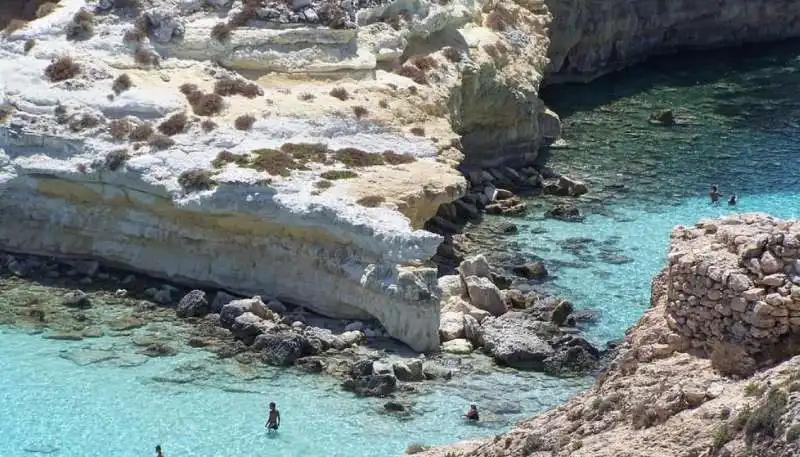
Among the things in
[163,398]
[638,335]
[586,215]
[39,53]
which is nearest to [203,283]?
[163,398]

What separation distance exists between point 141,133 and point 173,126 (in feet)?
4.15

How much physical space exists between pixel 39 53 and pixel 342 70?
12666 mm

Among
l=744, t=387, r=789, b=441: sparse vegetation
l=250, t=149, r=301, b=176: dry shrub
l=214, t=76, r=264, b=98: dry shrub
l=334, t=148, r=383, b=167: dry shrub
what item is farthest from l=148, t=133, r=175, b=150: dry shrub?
l=744, t=387, r=789, b=441: sparse vegetation

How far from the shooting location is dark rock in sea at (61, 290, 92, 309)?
1927 inches

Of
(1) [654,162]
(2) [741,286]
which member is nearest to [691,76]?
(1) [654,162]

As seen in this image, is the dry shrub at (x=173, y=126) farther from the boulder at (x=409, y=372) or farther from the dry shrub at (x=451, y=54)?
the boulder at (x=409, y=372)

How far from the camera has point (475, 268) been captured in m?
50.8

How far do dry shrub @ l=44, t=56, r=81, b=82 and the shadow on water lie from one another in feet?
110

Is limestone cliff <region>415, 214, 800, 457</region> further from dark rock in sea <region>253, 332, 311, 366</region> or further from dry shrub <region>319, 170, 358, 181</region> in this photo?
dry shrub <region>319, 170, 358, 181</region>

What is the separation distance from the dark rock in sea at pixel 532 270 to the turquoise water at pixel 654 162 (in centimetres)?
65

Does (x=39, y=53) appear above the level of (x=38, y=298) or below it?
above

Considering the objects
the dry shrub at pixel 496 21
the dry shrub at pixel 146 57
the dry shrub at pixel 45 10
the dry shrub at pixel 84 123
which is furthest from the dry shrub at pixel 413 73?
the dry shrub at pixel 45 10

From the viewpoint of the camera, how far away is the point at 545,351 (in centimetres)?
4544

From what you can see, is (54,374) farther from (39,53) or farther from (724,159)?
(724,159)
